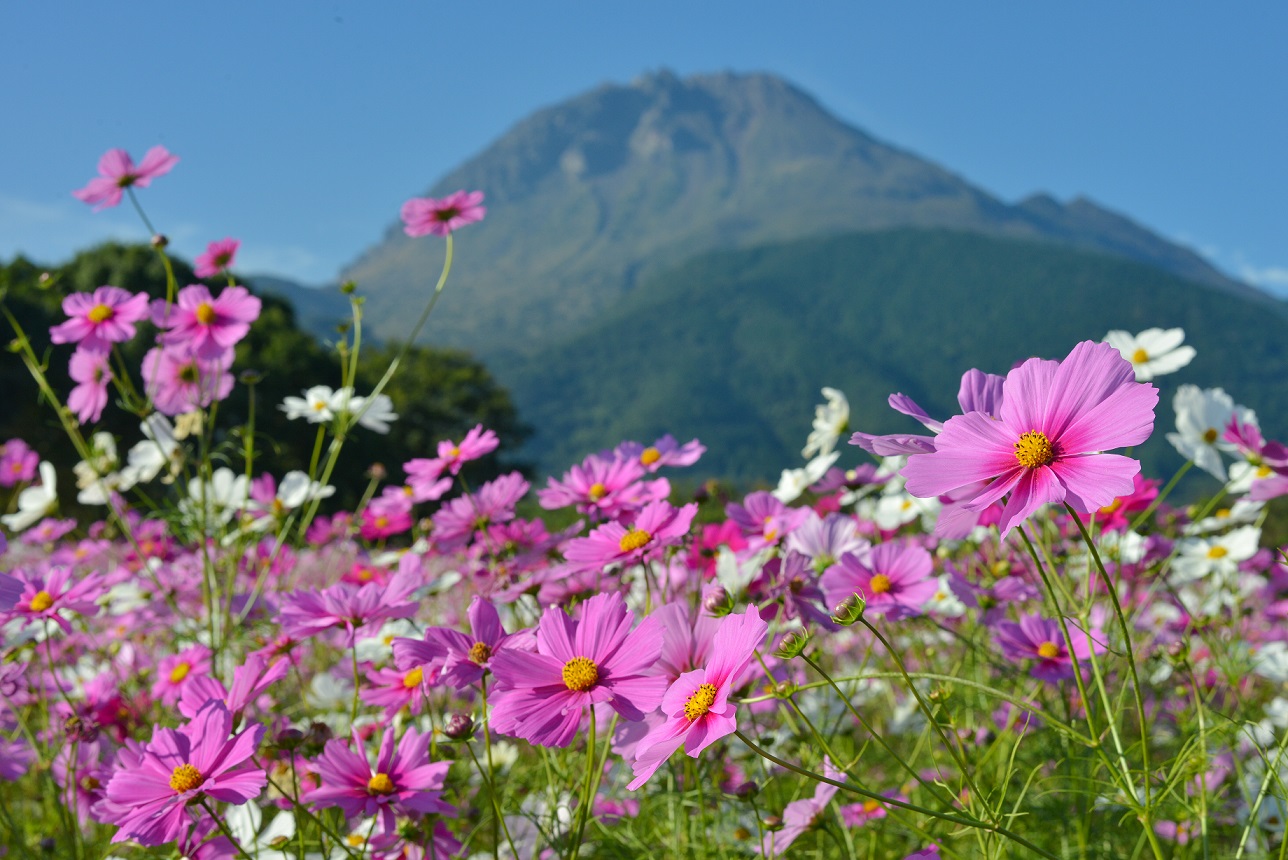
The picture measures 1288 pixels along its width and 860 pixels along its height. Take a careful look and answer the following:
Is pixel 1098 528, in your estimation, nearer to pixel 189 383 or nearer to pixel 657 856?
pixel 657 856

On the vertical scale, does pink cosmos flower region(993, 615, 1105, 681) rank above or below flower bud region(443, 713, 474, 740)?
below

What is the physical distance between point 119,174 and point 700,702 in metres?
1.66

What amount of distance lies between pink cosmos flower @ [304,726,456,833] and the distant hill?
306 ft

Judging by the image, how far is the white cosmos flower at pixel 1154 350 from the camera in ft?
5.50

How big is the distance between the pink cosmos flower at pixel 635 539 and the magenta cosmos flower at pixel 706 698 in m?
0.30

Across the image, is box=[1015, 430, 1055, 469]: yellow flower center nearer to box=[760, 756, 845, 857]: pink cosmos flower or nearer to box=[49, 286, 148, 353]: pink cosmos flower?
box=[760, 756, 845, 857]: pink cosmos flower

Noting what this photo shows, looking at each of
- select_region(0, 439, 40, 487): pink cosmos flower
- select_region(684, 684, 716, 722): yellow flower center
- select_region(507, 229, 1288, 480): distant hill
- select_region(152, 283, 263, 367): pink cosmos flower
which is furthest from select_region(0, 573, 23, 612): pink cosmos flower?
select_region(507, 229, 1288, 480): distant hill

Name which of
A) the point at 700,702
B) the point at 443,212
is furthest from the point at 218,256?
the point at 700,702

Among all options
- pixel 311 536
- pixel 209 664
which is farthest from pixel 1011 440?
pixel 311 536

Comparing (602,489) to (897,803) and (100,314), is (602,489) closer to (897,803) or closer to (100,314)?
(897,803)

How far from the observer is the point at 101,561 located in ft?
10.8

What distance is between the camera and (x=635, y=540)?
1.10 meters

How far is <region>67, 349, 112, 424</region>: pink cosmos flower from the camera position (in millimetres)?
1756

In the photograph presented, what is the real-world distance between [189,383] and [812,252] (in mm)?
152312
